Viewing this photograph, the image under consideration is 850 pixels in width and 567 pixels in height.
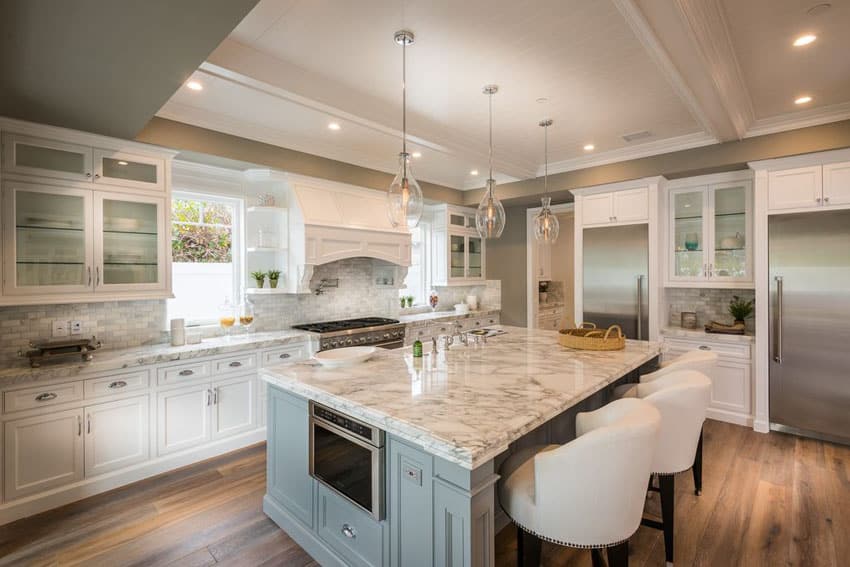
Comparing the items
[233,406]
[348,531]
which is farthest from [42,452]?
[348,531]

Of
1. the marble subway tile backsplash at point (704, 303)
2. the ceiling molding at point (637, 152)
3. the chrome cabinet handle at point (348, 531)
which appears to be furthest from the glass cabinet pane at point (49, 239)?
the marble subway tile backsplash at point (704, 303)

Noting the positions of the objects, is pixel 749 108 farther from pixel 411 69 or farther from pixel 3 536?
pixel 3 536

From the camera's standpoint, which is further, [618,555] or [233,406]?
[233,406]

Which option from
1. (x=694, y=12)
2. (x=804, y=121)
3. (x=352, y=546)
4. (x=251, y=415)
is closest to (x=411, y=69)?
(x=694, y=12)

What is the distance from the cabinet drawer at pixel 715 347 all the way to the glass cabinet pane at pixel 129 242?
4.59 m

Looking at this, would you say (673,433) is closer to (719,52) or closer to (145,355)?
(719,52)

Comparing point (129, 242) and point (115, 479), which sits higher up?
point (129, 242)

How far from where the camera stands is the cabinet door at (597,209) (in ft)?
15.3

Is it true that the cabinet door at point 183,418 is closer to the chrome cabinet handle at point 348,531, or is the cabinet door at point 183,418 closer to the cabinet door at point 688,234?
the chrome cabinet handle at point 348,531

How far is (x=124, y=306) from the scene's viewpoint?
3.33 metres

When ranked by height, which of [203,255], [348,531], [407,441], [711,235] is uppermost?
[711,235]

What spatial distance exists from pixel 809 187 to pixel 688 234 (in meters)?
1.05

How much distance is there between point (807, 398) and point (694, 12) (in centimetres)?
347

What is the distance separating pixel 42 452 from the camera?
2.62 m
